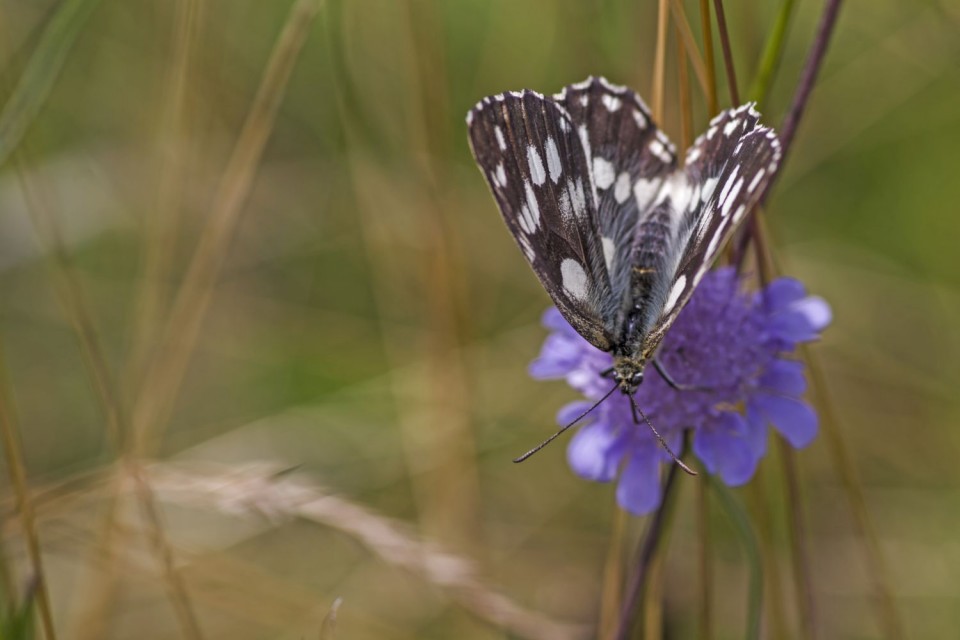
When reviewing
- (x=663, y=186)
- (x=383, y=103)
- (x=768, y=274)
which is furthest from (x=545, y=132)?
(x=383, y=103)

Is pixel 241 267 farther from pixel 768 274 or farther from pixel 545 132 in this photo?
pixel 768 274

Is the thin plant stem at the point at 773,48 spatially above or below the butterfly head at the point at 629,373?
above

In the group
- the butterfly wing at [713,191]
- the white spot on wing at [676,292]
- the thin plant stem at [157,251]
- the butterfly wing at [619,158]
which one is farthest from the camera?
the thin plant stem at [157,251]

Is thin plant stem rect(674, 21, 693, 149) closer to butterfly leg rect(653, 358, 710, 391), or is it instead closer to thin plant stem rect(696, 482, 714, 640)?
butterfly leg rect(653, 358, 710, 391)

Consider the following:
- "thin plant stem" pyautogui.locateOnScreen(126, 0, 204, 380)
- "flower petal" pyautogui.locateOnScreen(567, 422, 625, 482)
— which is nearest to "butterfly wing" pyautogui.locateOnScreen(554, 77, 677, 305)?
"flower petal" pyautogui.locateOnScreen(567, 422, 625, 482)

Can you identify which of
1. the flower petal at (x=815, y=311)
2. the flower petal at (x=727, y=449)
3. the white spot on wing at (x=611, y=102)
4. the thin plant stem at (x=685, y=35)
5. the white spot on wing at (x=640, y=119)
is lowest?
the flower petal at (x=727, y=449)

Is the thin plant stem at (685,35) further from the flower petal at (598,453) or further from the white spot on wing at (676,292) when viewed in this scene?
the flower petal at (598,453)

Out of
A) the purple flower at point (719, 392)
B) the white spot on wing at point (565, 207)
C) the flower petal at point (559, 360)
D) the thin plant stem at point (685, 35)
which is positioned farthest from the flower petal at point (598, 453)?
the thin plant stem at point (685, 35)

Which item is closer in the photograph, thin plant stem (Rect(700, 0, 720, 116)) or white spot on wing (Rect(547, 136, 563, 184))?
thin plant stem (Rect(700, 0, 720, 116))
